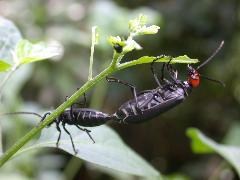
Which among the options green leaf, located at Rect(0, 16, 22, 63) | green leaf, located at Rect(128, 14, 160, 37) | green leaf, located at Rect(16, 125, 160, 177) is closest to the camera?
green leaf, located at Rect(128, 14, 160, 37)

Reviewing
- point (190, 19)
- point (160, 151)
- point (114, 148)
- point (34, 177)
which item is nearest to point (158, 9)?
point (190, 19)

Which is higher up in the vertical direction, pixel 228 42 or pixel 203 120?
pixel 228 42

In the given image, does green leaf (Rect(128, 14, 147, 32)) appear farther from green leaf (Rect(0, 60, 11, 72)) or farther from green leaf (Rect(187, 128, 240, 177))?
→ green leaf (Rect(187, 128, 240, 177))

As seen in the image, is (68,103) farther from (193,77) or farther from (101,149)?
(193,77)

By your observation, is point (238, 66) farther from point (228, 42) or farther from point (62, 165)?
point (62, 165)

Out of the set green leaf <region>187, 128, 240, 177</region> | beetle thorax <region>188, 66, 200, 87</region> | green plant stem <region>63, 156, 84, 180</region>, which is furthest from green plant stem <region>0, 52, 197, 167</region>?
green plant stem <region>63, 156, 84, 180</region>

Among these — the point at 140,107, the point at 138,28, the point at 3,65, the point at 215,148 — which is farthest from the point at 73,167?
the point at 138,28
